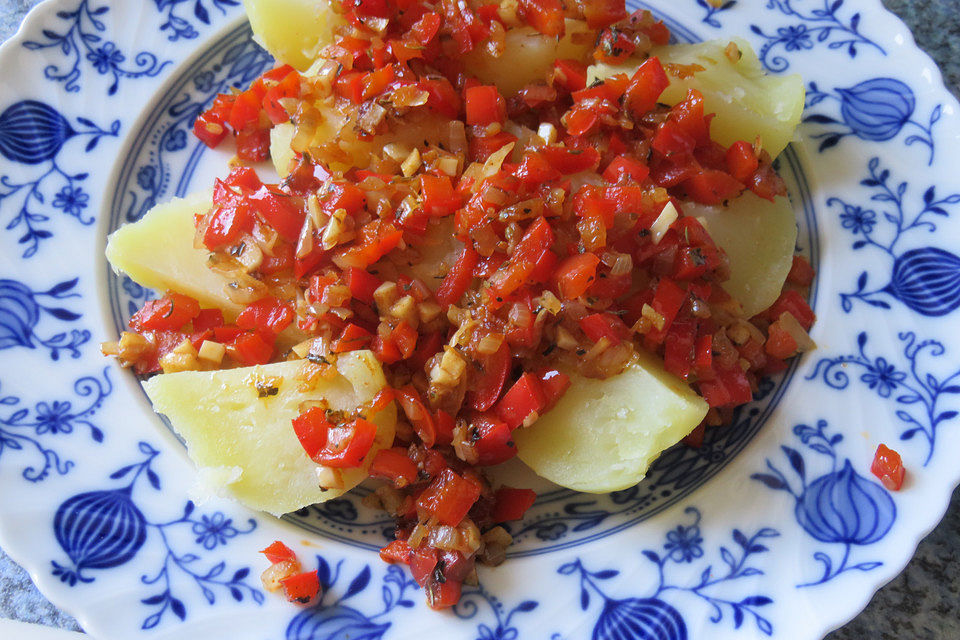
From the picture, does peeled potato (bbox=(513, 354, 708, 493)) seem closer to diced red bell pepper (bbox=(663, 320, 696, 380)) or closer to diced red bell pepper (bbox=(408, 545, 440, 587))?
diced red bell pepper (bbox=(663, 320, 696, 380))

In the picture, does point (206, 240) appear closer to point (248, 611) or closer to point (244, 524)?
point (244, 524)

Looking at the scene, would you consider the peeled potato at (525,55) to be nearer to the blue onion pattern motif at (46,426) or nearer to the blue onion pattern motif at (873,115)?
the blue onion pattern motif at (873,115)

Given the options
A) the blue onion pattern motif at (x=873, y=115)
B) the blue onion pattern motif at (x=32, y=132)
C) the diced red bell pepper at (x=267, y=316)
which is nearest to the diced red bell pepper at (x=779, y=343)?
the blue onion pattern motif at (x=873, y=115)

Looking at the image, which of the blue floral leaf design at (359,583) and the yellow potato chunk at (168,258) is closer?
the blue floral leaf design at (359,583)

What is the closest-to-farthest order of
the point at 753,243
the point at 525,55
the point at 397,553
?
1. the point at 397,553
2. the point at 753,243
3. the point at 525,55

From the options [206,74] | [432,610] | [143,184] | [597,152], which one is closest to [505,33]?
[597,152]

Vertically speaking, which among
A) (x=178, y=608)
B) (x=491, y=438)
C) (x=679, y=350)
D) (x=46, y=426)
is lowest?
(x=679, y=350)

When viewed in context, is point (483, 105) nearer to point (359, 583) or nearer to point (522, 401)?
point (522, 401)

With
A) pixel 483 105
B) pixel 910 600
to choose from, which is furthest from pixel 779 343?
pixel 483 105
